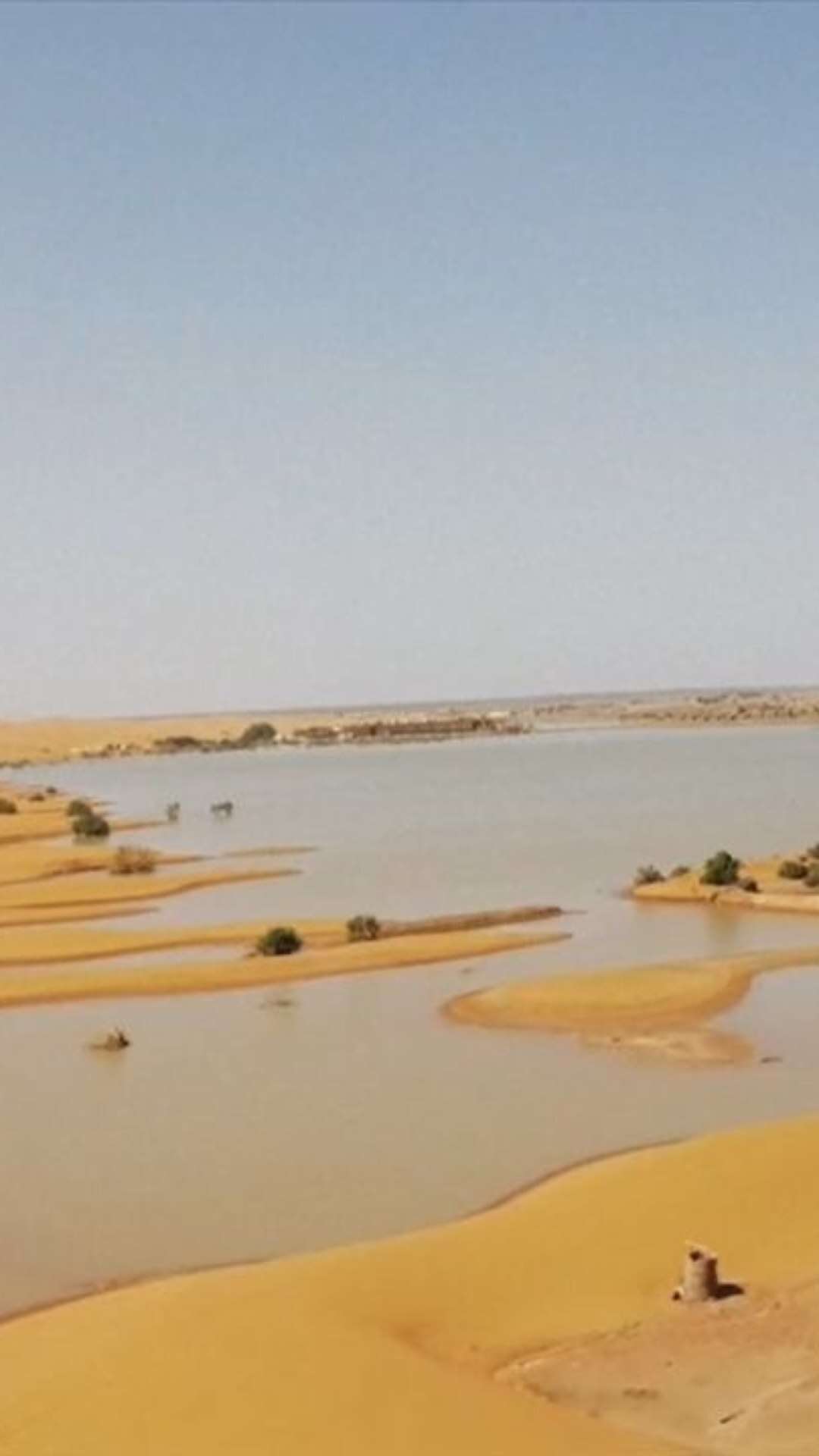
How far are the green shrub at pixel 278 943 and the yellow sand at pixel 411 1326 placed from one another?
50.7 ft

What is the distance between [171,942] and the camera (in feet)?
116

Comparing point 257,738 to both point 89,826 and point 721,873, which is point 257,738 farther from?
point 721,873

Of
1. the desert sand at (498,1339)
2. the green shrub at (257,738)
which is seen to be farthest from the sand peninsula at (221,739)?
the desert sand at (498,1339)

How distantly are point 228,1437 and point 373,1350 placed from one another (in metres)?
1.71

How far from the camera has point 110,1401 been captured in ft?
39.4

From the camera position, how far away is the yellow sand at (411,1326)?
11.4 m

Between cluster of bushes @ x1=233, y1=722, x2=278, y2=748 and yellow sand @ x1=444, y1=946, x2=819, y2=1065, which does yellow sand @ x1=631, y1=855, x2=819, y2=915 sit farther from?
cluster of bushes @ x1=233, y1=722, x2=278, y2=748

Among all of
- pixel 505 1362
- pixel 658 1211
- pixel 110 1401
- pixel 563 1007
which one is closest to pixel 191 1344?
pixel 110 1401

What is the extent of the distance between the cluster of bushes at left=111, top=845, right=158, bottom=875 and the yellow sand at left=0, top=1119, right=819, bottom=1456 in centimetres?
3183

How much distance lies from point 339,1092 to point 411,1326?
8.62 meters

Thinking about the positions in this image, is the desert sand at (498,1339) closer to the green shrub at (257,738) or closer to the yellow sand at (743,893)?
the yellow sand at (743,893)

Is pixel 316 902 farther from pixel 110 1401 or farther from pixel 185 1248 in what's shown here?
pixel 110 1401

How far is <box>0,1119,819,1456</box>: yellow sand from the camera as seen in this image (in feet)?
37.3

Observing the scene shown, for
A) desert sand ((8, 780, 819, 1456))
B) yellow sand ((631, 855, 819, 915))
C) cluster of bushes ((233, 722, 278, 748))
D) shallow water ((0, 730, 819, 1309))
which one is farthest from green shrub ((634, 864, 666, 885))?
cluster of bushes ((233, 722, 278, 748))
